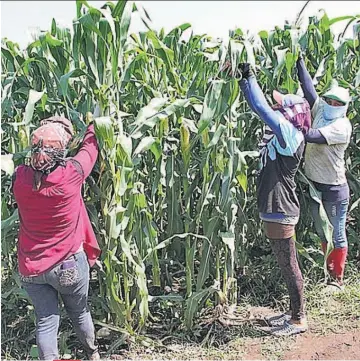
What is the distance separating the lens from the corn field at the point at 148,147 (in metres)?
3.19

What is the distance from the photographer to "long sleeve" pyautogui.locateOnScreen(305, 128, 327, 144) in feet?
12.3

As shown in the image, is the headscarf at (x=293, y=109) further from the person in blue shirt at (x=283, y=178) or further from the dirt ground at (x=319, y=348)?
the dirt ground at (x=319, y=348)

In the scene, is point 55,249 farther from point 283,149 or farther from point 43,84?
point 283,149

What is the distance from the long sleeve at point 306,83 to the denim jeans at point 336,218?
77 cm

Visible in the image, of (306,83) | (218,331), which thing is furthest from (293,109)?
(218,331)

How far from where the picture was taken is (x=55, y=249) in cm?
295

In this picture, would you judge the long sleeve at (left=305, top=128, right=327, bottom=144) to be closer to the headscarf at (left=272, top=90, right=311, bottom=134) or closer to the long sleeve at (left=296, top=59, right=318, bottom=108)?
the headscarf at (left=272, top=90, right=311, bottom=134)

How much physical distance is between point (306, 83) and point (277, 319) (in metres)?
1.66

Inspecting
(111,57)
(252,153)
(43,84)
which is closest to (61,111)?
(43,84)

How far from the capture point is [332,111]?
384 cm

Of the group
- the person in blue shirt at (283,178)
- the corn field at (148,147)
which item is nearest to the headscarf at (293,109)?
the person in blue shirt at (283,178)

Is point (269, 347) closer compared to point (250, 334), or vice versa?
point (269, 347)

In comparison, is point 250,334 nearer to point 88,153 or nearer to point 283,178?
point 283,178

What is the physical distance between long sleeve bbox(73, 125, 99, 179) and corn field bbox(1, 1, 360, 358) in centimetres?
6
